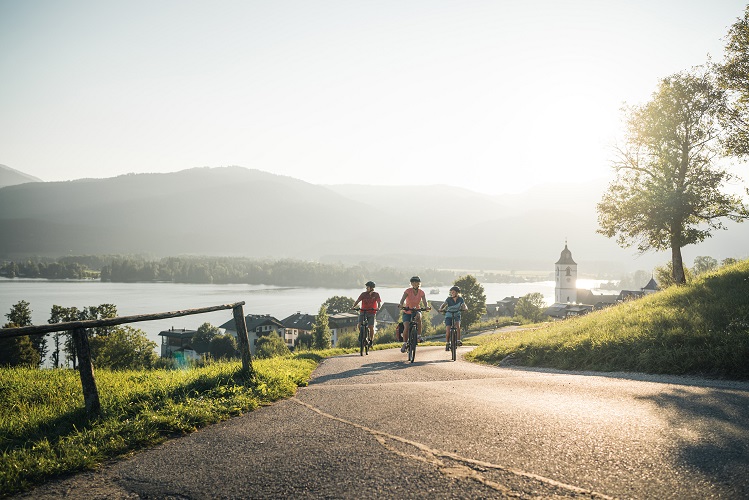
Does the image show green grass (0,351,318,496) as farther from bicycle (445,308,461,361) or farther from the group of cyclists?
bicycle (445,308,461,361)

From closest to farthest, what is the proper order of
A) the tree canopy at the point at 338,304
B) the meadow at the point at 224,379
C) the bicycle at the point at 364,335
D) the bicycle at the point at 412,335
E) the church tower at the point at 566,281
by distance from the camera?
the meadow at the point at 224,379
the bicycle at the point at 412,335
the bicycle at the point at 364,335
the church tower at the point at 566,281
the tree canopy at the point at 338,304

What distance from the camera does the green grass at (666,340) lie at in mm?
9297

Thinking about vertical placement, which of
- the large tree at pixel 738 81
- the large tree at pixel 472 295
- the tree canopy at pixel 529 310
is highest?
the large tree at pixel 738 81

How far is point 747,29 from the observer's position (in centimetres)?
1956

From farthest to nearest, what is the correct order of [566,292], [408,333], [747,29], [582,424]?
[566,292] < [747,29] < [408,333] < [582,424]

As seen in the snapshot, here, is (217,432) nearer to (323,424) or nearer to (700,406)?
(323,424)

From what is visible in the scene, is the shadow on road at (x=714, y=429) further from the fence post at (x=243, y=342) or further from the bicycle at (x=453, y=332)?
the bicycle at (x=453, y=332)

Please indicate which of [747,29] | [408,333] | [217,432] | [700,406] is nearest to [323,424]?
[217,432]

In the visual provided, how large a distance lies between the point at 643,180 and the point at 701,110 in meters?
4.68

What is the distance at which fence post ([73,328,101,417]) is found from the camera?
5645 millimetres

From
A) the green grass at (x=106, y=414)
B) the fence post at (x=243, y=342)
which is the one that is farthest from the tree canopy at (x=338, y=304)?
the fence post at (x=243, y=342)

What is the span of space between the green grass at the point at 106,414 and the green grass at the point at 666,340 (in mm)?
8341

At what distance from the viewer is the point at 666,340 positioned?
10734 millimetres

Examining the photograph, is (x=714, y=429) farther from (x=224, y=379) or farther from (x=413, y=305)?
(x=413, y=305)
